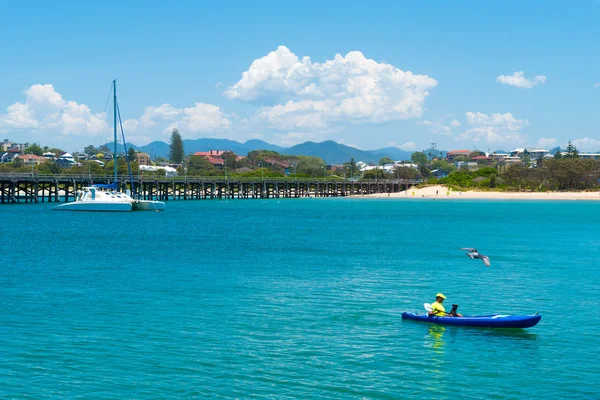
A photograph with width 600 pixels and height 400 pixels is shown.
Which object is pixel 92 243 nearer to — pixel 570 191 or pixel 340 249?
pixel 340 249

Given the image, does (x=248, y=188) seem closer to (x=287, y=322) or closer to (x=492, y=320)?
(x=287, y=322)

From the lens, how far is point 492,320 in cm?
2402

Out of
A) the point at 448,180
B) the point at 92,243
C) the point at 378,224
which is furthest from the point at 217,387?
the point at 448,180

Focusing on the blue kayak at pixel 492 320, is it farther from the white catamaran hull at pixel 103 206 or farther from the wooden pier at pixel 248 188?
the wooden pier at pixel 248 188

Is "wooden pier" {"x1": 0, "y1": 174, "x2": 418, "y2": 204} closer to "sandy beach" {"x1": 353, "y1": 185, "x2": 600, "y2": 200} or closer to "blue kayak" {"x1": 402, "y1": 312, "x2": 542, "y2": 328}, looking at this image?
"sandy beach" {"x1": 353, "y1": 185, "x2": 600, "y2": 200}

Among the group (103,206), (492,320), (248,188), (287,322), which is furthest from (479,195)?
(287,322)

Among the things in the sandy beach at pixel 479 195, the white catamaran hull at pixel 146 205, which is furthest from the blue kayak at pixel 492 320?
the sandy beach at pixel 479 195

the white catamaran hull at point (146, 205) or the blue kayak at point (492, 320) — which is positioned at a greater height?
the white catamaran hull at point (146, 205)

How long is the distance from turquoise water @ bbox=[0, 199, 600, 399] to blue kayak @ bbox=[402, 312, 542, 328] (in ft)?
0.93

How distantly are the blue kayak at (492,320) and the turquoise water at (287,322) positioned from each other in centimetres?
28

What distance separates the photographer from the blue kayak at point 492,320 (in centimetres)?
2367

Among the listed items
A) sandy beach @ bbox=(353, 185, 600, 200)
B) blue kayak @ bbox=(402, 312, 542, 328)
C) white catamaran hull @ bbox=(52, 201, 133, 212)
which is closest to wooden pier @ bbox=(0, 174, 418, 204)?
sandy beach @ bbox=(353, 185, 600, 200)

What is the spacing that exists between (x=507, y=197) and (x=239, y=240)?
111 metres

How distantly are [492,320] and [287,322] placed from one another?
22.8 ft
